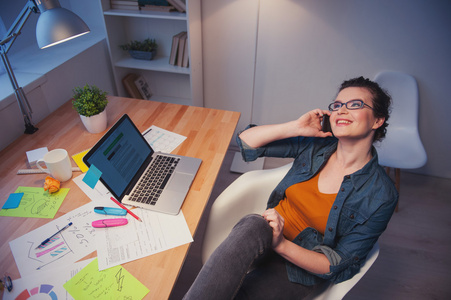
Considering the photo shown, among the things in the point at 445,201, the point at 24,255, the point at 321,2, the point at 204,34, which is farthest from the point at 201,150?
the point at 445,201

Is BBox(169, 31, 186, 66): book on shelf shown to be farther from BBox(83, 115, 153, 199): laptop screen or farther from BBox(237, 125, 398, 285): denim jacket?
BBox(237, 125, 398, 285): denim jacket

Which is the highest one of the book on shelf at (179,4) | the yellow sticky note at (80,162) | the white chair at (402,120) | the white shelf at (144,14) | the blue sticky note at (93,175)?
the book on shelf at (179,4)

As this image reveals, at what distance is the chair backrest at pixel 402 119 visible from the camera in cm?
218

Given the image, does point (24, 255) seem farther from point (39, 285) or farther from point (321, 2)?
point (321, 2)

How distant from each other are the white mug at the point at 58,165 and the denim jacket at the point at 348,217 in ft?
3.26

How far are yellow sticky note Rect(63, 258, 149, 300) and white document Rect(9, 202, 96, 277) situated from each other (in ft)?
0.28

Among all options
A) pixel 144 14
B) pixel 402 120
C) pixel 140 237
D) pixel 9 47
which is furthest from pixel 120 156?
pixel 402 120

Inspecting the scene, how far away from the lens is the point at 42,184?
1392 mm

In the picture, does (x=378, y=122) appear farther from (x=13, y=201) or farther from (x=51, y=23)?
(x=13, y=201)

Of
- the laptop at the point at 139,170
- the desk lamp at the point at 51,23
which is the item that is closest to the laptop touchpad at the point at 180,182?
the laptop at the point at 139,170

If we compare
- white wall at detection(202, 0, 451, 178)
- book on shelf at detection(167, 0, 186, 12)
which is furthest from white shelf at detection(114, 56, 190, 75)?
book on shelf at detection(167, 0, 186, 12)

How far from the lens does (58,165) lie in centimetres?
135

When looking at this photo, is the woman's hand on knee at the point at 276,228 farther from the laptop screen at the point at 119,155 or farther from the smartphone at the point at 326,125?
the laptop screen at the point at 119,155

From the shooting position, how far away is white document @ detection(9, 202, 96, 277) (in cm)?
108
